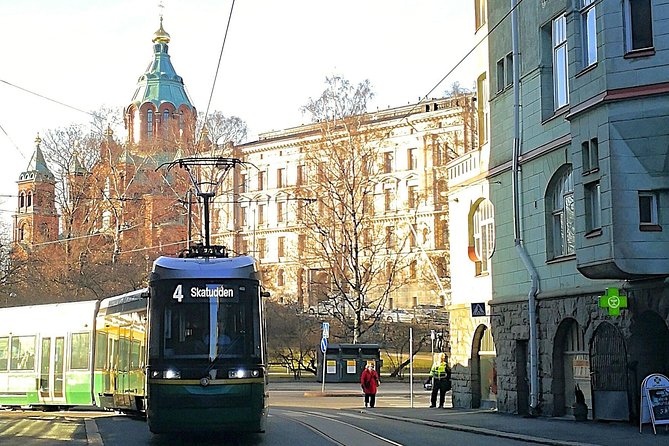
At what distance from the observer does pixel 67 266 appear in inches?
2562

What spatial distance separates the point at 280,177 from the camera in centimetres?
9988

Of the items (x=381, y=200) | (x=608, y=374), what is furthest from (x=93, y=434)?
(x=381, y=200)

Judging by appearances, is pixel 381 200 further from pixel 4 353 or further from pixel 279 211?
pixel 4 353

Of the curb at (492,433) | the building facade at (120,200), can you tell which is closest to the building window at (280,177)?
the building facade at (120,200)

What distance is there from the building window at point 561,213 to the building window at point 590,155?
3.16 metres

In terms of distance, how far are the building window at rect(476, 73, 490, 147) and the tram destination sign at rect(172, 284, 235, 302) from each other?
15882 millimetres

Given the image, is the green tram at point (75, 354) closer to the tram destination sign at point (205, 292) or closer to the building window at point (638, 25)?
the tram destination sign at point (205, 292)

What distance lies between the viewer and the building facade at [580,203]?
21.3 metres

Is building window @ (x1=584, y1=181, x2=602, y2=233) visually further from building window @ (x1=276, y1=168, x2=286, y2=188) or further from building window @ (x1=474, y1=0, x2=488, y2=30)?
building window @ (x1=276, y1=168, x2=286, y2=188)

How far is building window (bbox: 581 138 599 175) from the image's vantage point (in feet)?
73.2

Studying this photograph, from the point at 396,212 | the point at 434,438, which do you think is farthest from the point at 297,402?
the point at 396,212

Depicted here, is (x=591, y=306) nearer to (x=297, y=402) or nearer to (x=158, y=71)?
(x=297, y=402)

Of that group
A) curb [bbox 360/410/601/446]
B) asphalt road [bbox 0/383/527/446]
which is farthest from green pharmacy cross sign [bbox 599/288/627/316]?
asphalt road [bbox 0/383/527/446]

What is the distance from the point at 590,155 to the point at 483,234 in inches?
413
